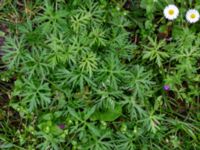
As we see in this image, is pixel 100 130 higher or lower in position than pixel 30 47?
lower

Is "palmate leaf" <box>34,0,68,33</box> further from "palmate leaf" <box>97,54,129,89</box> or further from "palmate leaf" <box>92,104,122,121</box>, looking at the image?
"palmate leaf" <box>92,104,122,121</box>

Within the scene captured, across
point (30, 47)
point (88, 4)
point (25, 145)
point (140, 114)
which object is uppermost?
point (88, 4)

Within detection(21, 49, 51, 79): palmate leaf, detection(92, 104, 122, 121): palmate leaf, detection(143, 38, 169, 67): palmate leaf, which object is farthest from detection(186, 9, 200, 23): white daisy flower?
detection(21, 49, 51, 79): palmate leaf

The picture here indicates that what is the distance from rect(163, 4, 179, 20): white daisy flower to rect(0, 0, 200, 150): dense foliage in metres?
0.04

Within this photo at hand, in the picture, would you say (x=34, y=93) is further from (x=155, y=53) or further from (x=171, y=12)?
(x=171, y=12)

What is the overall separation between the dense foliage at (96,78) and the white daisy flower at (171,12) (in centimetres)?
4

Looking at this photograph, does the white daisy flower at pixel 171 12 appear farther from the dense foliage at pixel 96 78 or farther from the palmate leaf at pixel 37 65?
the palmate leaf at pixel 37 65

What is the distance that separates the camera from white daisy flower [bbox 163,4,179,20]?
3.23m

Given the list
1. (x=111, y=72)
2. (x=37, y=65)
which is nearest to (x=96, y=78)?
(x=111, y=72)

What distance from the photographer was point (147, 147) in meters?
3.19

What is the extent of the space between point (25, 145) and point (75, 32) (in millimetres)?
868

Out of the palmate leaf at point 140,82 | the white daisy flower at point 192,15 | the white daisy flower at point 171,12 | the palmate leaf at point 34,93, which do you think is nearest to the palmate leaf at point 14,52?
the palmate leaf at point 34,93

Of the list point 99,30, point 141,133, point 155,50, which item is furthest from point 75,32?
point 141,133

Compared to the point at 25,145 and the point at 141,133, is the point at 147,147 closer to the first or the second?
the point at 141,133
